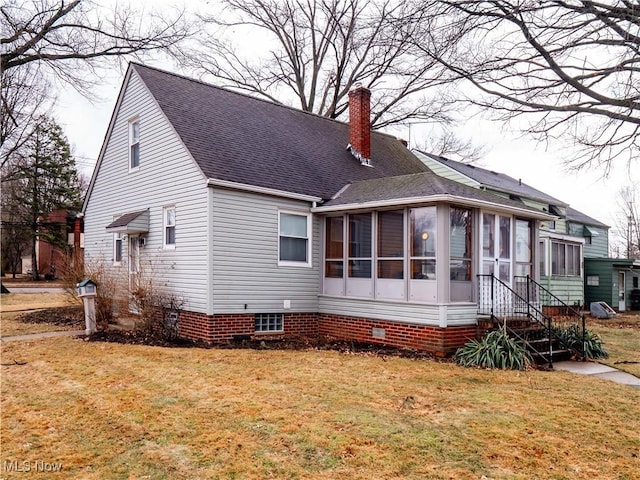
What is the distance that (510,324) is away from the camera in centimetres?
1012

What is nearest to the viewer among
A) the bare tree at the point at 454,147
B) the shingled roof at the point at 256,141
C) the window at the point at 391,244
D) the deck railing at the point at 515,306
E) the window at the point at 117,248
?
the deck railing at the point at 515,306

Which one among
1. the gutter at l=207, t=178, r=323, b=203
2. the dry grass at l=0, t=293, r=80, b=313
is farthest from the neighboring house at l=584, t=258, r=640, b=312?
the dry grass at l=0, t=293, r=80, b=313

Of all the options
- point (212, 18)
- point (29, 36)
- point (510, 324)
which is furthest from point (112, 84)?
point (510, 324)

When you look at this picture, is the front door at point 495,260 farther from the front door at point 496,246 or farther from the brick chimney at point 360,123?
the brick chimney at point 360,123

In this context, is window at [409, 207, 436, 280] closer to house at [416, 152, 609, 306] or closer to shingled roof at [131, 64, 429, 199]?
shingled roof at [131, 64, 429, 199]

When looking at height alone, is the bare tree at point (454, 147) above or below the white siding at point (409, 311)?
above

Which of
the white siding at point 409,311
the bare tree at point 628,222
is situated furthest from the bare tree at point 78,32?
the bare tree at point 628,222

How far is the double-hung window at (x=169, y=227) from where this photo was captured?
11.7 meters

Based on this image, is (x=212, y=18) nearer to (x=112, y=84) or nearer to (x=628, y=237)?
(x=112, y=84)

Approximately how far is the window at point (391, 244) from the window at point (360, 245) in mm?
349

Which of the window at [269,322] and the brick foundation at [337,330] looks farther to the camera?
the window at [269,322]

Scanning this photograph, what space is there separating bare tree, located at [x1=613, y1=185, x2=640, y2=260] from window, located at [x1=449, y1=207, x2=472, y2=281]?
39.2 metres

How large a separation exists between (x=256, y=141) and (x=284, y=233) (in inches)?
114

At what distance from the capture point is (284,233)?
38.6ft
